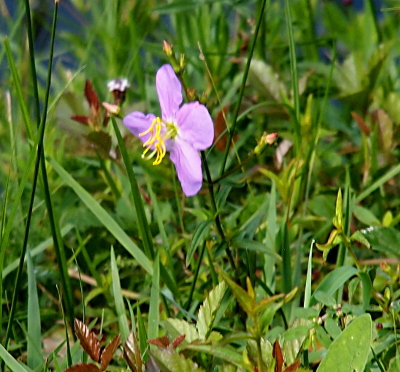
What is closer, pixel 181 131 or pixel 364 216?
pixel 181 131

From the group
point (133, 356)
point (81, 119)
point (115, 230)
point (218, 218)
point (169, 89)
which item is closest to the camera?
point (133, 356)

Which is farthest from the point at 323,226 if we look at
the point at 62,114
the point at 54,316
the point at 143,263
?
the point at 62,114

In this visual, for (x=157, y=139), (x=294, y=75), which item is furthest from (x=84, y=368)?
(x=294, y=75)

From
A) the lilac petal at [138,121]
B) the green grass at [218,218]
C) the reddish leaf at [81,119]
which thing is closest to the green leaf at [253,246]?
the green grass at [218,218]

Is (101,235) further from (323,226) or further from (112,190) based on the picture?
(323,226)

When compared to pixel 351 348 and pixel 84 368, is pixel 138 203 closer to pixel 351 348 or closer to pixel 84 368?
pixel 84 368

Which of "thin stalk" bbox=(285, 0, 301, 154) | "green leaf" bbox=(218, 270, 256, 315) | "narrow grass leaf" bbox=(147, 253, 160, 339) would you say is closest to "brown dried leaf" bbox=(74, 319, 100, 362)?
"narrow grass leaf" bbox=(147, 253, 160, 339)
